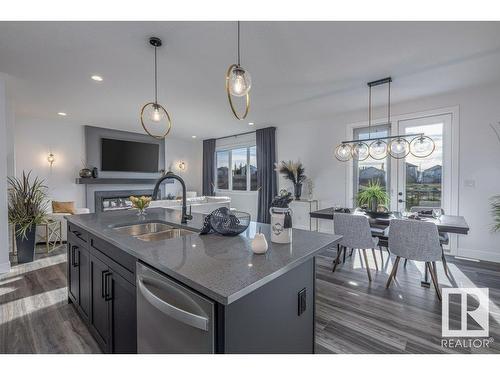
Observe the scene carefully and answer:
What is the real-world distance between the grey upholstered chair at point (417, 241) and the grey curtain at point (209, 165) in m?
6.14

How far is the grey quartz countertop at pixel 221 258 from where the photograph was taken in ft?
2.94

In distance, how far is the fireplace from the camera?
6312 mm

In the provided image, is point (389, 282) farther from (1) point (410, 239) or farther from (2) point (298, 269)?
(2) point (298, 269)

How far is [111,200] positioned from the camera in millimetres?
6605

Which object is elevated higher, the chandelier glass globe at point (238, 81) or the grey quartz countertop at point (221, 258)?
the chandelier glass globe at point (238, 81)

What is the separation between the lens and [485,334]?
6.38ft

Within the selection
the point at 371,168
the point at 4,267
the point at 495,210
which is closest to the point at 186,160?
the point at 4,267

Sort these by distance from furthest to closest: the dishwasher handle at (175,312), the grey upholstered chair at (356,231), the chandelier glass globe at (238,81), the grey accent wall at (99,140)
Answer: the grey accent wall at (99,140)
the grey upholstered chair at (356,231)
the chandelier glass globe at (238,81)
the dishwasher handle at (175,312)

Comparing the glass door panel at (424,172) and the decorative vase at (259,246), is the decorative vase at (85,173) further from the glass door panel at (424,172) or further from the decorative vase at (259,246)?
the glass door panel at (424,172)

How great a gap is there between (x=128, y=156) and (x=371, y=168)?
6175mm

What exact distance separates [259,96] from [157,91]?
1.61m

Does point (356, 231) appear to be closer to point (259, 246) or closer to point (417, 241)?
point (417, 241)

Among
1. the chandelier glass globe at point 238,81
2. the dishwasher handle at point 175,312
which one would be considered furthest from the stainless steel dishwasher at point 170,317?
the chandelier glass globe at point 238,81
